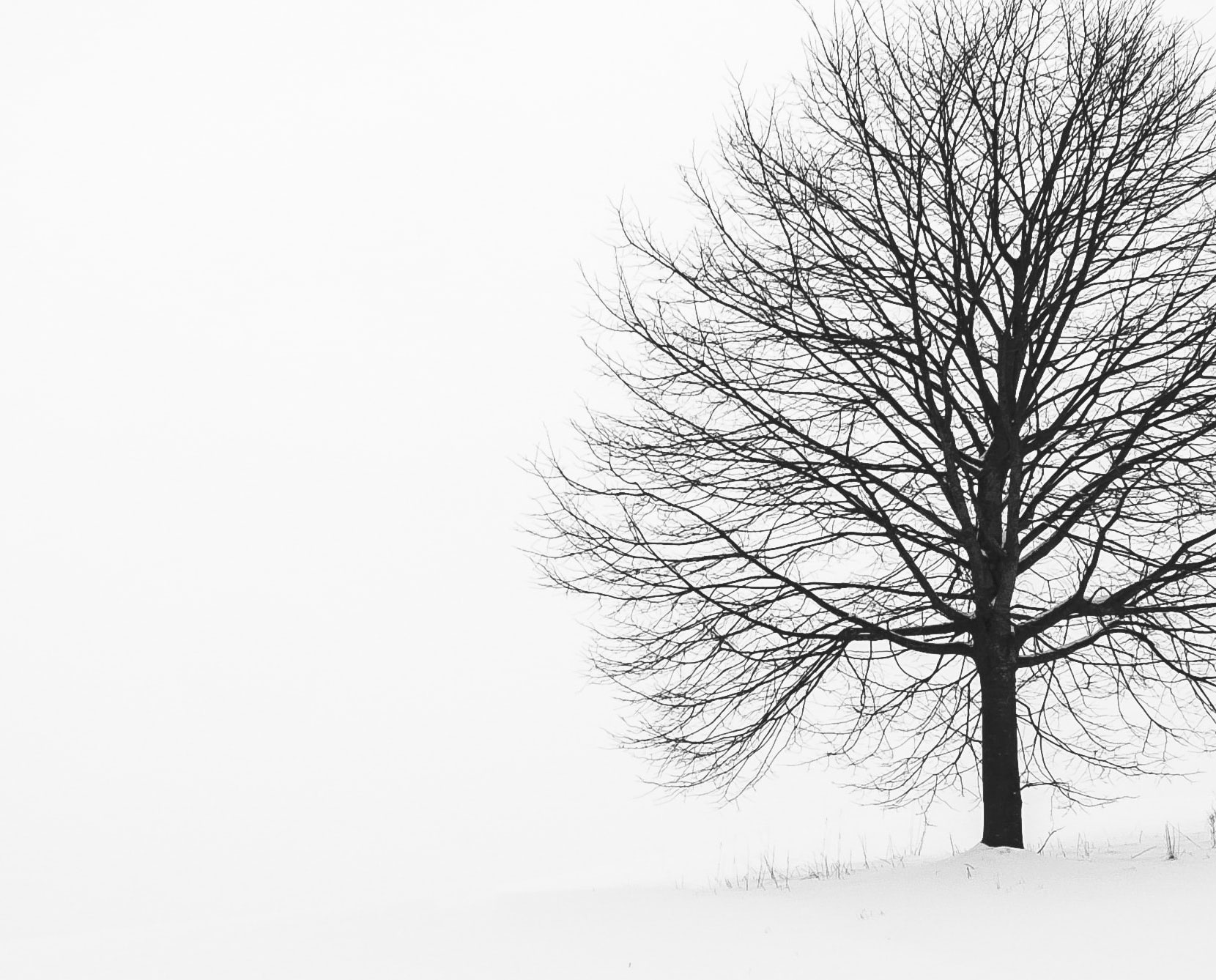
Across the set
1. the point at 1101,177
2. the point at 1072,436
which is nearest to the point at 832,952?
the point at 1072,436

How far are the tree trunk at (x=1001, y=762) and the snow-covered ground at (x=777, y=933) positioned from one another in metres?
0.45

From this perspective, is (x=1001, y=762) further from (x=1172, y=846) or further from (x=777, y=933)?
(x=777, y=933)

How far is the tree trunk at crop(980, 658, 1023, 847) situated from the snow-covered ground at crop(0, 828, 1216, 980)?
1.47ft

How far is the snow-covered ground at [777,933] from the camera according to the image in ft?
21.0

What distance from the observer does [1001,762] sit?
10.1 metres

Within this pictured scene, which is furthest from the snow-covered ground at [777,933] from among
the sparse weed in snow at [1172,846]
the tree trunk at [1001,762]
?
the tree trunk at [1001,762]

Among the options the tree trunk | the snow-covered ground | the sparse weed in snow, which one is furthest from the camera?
the tree trunk

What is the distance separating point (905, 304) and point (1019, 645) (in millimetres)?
3517

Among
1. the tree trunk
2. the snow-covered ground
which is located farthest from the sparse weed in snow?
the tree trunk

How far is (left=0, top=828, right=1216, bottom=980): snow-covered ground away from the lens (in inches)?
252

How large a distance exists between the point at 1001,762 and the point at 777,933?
3.70m

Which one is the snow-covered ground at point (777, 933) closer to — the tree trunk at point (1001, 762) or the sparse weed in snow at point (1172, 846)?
the sparse weed in snow at point (1172, 846)

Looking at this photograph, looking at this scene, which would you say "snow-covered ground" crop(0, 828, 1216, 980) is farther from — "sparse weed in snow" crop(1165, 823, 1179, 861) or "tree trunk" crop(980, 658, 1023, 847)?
"tree trunk" crop(980, 658, 1023, 847)

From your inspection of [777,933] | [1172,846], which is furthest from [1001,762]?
[777,933]
